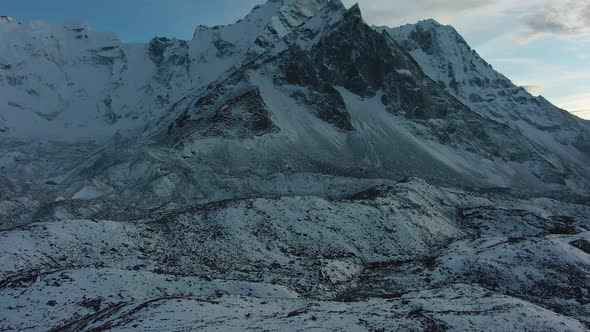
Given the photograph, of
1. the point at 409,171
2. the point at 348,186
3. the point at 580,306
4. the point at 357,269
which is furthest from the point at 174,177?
the point at 580,306

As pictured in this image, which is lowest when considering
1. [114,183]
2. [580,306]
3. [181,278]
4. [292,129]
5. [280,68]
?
[580,306]

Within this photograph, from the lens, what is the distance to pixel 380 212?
6119cm

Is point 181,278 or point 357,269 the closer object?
point 181,278

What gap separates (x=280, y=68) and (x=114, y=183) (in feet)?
269

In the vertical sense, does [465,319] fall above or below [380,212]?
below

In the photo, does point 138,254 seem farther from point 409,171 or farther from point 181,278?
point 409,171

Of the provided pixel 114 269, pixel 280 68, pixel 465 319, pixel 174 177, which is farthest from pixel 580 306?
pixel 280 68

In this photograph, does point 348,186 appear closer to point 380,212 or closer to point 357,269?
point 380,212

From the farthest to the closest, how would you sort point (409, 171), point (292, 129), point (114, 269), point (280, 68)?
point (280, 68), point (292, 129), point (409, 171), point (114, 269)

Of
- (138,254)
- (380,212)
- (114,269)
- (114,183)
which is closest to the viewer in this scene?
(114,269)

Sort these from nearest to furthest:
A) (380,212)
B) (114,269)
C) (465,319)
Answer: (465,319)
(114,269)
(380,212)

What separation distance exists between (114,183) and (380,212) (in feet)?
285

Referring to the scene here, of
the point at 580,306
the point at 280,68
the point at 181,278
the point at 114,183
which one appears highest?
the point at 280,68

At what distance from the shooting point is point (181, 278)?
38719 mm
